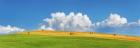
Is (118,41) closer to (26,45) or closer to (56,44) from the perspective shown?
(56,44)

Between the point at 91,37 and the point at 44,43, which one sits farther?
the point at 91,37

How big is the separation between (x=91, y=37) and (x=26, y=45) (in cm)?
1766

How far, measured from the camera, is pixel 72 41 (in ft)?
246

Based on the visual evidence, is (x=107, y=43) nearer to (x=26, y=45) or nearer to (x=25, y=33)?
(x=26, y=45)

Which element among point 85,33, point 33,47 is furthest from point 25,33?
point 33,47

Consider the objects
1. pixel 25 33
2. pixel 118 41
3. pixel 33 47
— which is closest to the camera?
pixel 33 47

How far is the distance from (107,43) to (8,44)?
1624cm

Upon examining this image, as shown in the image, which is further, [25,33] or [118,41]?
[25,33]

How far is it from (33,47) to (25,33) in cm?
2498

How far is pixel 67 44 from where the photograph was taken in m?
71.2

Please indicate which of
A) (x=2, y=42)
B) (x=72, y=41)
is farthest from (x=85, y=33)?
(x=2, y=42)

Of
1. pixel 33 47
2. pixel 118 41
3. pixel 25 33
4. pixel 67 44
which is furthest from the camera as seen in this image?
pixel 25 33

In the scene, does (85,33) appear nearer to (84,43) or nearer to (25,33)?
(25,33)

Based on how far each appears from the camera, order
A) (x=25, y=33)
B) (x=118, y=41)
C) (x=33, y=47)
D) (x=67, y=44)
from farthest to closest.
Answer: (x=25, y=33)
(x=118, y=41)
(x=67, y=44)
(x=33, y=47)
